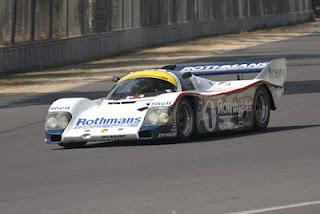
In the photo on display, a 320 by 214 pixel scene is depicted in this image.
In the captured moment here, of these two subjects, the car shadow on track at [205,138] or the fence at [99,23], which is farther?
the fence at [99,23]

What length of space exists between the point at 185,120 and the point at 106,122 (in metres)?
1.07

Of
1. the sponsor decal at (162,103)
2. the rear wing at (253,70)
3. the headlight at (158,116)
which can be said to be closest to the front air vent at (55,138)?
the headlight at (158,116)

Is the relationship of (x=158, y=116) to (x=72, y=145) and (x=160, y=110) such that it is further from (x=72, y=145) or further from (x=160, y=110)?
(x=72, y=145)

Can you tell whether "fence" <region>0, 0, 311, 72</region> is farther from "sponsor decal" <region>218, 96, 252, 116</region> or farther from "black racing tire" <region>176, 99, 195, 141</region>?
"black racing tire" <region>176, 99, 195, 141</region>

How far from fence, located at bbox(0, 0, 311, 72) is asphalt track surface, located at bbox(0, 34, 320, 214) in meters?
16.4

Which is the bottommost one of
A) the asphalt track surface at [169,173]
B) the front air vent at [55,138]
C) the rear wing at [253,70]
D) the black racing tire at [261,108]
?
the asphalt track surface at [169,173]

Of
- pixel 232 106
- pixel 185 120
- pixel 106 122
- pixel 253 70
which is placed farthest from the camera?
pixel 253 70

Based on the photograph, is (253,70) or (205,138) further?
(253,70)

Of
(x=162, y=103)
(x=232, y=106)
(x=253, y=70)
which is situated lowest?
(x=232, y=106)

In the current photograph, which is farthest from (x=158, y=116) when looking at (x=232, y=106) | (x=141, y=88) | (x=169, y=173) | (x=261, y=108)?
(x=169, y=173)

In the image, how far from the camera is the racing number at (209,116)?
46.4ft

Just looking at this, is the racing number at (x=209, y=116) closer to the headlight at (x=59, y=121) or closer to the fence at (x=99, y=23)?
the headlight at (x=59, y=121)

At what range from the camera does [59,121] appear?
1398 centimetres

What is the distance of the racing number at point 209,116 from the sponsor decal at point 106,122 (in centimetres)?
108
